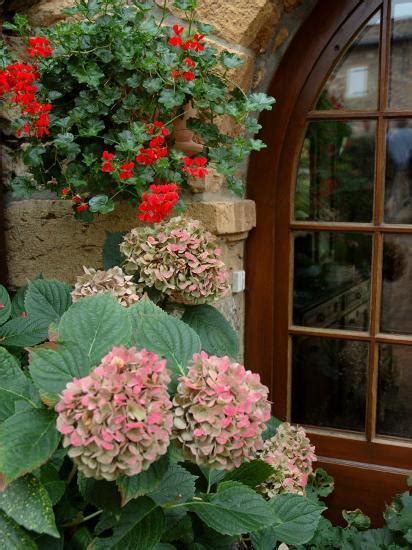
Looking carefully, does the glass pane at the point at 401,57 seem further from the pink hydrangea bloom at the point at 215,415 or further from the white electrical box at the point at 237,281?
the pink hydrangea bloom at the point at 215,415

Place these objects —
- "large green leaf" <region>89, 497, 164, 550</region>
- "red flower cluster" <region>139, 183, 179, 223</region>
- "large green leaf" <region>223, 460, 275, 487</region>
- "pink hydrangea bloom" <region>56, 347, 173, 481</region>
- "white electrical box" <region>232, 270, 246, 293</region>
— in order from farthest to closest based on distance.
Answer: "white electrical box" <region>232, 270, 246, 293</region>, "red flower cluster" <region>139, 183, 179, 223</region>, "large green leaf" <region>223, 460, 275, 487</region>, "large green leaf" <region>89, 497, 164, 550</region>, "pink hydrangea bloom" <region>56, 347, 173, 481</region>

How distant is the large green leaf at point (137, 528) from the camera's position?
0.75 meters

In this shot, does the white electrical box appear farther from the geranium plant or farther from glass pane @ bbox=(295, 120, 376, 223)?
the geranium plant

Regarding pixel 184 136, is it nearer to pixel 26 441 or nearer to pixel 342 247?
pixel 342 247

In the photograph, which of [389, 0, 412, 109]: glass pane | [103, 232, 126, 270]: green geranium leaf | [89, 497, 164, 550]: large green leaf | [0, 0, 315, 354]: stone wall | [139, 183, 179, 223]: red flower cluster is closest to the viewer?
[89, 497, 164, 550]: large green leaf

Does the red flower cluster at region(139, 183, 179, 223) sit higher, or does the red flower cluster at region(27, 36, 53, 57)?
the red flower cluster at region(27, 36, 53, 57)

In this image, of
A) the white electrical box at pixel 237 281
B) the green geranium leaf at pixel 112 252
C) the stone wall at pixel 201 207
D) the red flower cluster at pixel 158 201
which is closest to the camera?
the red flower cluster at pixel 158 201

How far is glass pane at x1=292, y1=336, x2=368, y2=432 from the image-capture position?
5.85 ft

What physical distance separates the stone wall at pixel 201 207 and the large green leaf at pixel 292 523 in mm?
672

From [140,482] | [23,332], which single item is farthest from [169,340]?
[23,332]

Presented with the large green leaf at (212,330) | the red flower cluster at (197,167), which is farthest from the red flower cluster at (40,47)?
the large green leaf at (212,330)

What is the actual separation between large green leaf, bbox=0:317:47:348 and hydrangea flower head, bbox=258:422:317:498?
624 mm

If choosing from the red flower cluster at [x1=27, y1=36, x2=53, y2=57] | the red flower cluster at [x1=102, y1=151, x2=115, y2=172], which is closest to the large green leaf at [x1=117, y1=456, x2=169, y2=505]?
the red flower cluster at [x1=102, y1=151, x2=115, y2=172]

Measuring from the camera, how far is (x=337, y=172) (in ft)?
5.69
